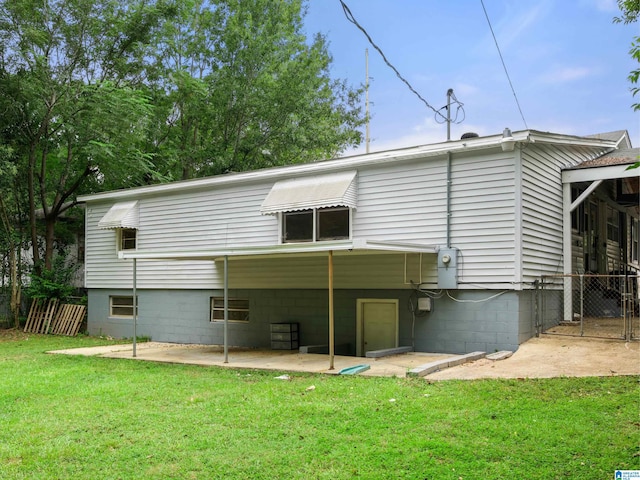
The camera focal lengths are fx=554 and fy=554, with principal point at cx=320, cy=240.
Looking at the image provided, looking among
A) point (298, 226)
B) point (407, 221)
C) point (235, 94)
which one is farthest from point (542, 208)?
point (235, 94)

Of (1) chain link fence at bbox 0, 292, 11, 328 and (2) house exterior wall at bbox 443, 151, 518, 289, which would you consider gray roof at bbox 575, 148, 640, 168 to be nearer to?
(2) house exterior wall at bbox 443, 151, 518, 289

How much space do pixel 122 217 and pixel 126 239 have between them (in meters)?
1.00

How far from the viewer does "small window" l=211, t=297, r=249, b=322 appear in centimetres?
Answer: 1355

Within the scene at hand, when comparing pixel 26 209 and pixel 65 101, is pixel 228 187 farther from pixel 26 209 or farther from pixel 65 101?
pixel 26 209

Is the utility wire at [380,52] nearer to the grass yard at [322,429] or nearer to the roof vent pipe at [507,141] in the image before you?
the roof vent pipe at [507,141]

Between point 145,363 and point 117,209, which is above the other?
point 117,209

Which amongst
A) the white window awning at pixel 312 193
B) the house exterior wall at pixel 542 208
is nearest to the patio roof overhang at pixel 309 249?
the white window awning at pixel 312 193

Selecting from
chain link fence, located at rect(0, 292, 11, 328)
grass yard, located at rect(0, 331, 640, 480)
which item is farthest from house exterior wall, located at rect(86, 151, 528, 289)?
chain link fence, located at rect(0, 292, 11, 328)

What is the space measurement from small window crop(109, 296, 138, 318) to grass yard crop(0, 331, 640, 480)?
23.8 ft

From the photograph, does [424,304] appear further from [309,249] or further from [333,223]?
[309,249]

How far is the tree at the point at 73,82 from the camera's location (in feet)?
52.5

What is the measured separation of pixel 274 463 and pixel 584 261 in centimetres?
1096

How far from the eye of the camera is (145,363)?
10.6 metres

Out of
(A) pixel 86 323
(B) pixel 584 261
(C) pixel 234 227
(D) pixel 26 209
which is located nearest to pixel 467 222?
(B) pixel 584 261
